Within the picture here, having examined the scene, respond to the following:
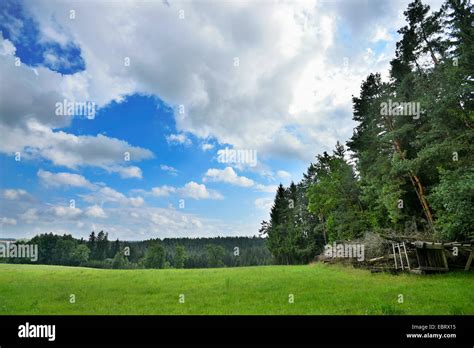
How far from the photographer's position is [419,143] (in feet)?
74.6

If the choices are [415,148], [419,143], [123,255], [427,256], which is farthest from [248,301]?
[123,255]

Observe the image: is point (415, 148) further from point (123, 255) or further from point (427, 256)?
point (123, 255)

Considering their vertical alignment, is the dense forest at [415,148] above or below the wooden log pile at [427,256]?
above

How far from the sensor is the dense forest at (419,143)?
18266 mm

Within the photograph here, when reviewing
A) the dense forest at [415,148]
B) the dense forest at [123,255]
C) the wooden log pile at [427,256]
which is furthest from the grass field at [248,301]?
the dense forest at [123,255]

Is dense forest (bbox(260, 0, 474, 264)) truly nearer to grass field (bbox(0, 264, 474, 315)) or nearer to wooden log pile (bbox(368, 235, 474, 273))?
wooden log pile (bbox(368, 235, 474, 273))

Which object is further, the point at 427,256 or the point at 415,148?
the point at 415,148

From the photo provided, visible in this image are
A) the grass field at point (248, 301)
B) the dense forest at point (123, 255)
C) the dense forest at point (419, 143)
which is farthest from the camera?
the dense forest at point (123, 255)

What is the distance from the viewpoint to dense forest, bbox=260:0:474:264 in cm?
1827

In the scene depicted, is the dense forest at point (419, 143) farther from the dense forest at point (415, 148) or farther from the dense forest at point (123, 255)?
the dense forest at point (123, 255)

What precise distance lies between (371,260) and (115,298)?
1961 centimetres

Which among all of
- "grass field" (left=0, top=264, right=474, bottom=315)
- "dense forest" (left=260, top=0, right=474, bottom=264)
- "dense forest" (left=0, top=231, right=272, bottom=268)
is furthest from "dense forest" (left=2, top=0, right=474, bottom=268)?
"dense forest" (left=0, top=231, right=272, bottom=268)

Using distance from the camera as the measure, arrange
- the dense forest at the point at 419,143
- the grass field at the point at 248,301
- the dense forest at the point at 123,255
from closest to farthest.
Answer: the grass field at the point at 248,301, the dense forest at the point at 419,143, the dense forest at the point at 123,255

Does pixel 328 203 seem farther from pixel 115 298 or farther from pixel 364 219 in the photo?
pixel 115 298
